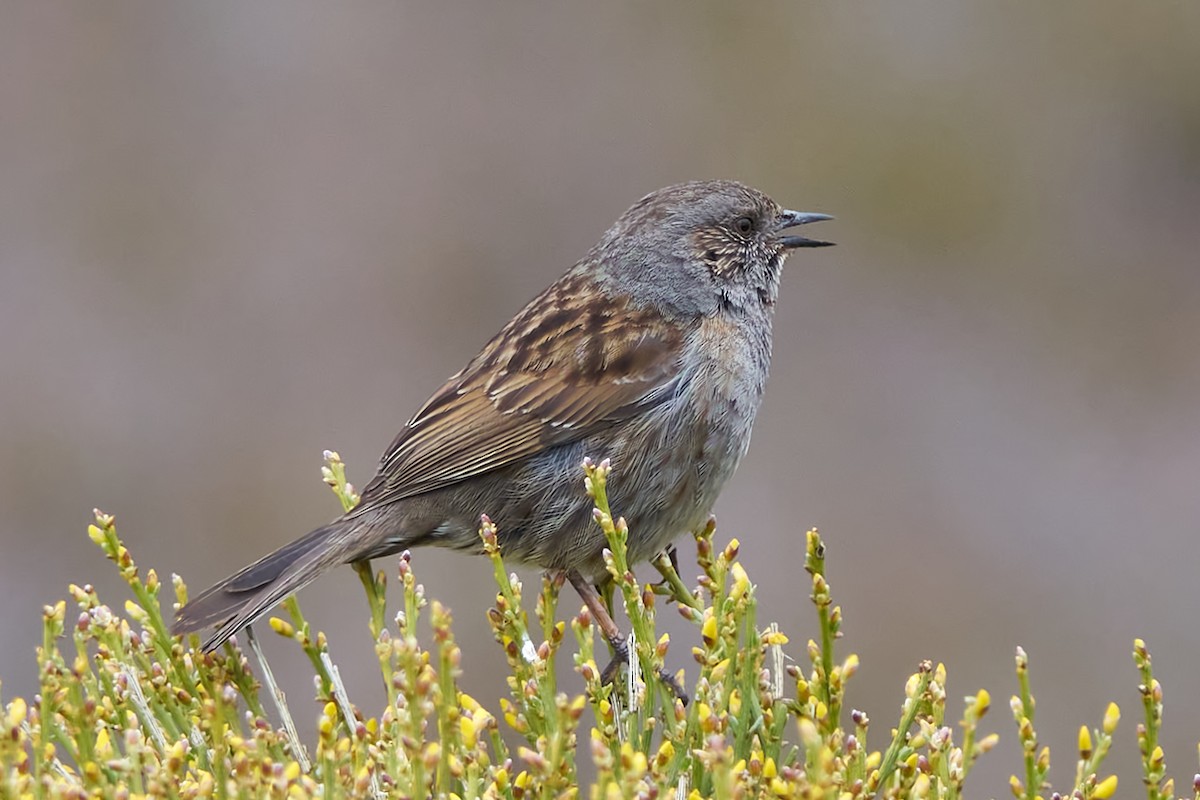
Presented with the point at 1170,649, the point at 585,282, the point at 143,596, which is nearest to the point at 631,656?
the point at 143,596

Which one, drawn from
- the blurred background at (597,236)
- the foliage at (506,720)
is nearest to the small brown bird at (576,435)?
the foliage at (506,720)

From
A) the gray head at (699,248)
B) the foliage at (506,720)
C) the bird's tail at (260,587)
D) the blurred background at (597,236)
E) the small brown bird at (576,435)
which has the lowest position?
the foliage at (506,720)

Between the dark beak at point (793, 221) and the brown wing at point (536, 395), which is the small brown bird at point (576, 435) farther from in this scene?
the dark beak at point (793, 221)

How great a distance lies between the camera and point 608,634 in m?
3.45

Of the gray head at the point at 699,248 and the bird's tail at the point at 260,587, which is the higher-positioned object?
the gray head at the point at 699,248

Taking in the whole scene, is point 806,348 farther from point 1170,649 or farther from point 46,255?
point 46,255

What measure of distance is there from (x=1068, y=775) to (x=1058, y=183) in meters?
3.77

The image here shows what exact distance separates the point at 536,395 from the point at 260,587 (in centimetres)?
93

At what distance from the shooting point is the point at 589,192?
8305 millimetres

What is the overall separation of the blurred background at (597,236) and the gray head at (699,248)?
2654 millimetres

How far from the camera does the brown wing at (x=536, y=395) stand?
3.81m

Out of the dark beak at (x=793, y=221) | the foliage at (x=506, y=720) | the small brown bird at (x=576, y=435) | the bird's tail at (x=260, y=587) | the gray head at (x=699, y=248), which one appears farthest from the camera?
the dark beak at (x=793, y=221)

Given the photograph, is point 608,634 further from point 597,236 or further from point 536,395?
point 597,236

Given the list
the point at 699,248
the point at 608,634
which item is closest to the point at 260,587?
the point at 608,634
